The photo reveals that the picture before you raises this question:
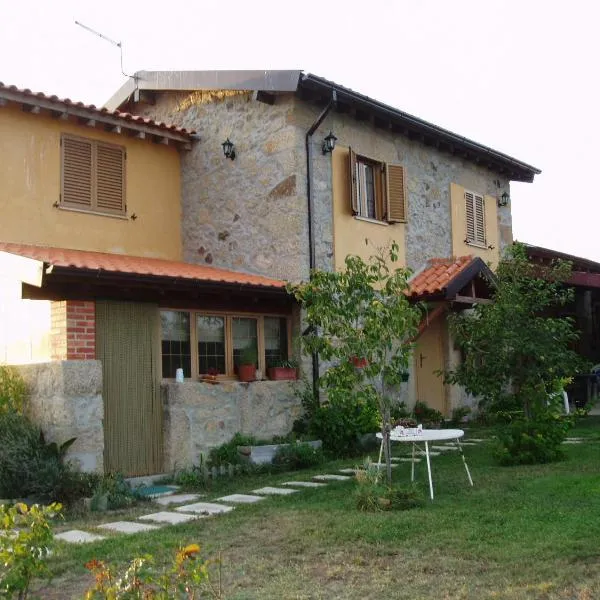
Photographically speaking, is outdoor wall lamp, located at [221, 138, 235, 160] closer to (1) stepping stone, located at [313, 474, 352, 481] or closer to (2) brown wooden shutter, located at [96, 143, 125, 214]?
(2) brown wooden shutter, located at [96, 143, 125, 214]

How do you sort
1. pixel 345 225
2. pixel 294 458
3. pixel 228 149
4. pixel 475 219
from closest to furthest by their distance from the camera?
1. pixel 294 458
2. pixel 345 225
3. pixel 228 149
4. pixel 475 219

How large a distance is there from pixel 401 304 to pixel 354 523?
2216 millimetres

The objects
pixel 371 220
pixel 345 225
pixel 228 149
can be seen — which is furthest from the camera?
pixel 371 220

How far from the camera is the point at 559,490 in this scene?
23.0 feet

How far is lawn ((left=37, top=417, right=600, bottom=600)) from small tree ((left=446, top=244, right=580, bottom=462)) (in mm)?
1485

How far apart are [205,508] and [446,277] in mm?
6457

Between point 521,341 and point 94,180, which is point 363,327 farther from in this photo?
point 94,180

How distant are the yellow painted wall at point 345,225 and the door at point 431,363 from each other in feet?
8.09

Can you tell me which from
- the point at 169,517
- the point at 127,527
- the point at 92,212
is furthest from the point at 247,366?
the point at 127,527

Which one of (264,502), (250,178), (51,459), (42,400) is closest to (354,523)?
(264,502)

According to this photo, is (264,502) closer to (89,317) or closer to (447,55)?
(89,317)

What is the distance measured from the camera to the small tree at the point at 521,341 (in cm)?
891

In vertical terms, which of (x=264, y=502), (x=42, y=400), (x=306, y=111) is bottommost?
(x=264, y=502)

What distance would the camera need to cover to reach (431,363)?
14195 millimetres
